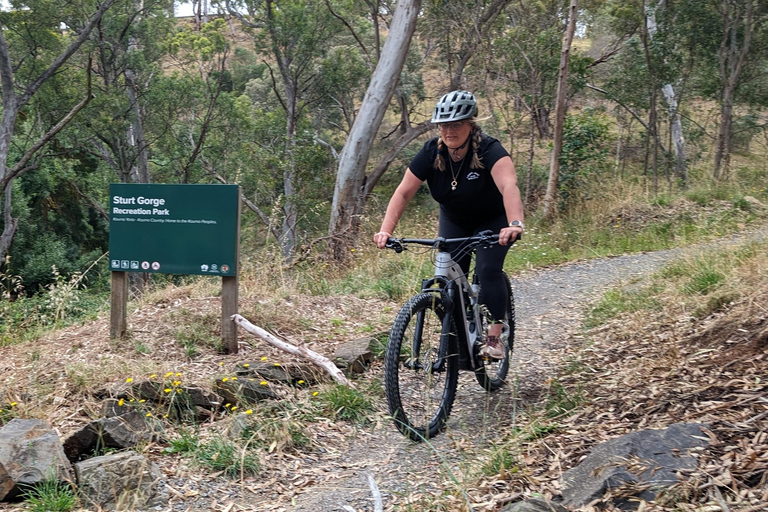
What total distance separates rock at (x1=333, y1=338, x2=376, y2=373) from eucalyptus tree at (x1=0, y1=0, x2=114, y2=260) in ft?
37.2

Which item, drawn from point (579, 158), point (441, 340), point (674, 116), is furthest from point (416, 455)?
point (674, 116)

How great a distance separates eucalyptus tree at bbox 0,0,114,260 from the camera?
1532cm

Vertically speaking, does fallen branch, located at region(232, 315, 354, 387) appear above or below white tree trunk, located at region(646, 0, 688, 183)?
below

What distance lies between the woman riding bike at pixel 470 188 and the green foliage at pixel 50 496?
2.09 m

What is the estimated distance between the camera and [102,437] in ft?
13.2

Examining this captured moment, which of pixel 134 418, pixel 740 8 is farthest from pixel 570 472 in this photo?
pixel 740 8

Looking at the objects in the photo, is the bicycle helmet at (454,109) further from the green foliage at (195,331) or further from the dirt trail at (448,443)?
the green foliage at (195,331)

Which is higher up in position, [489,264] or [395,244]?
[395,244]

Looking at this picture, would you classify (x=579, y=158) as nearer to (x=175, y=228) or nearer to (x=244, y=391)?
(x=175, y=228)

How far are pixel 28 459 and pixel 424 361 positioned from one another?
7.19 ft

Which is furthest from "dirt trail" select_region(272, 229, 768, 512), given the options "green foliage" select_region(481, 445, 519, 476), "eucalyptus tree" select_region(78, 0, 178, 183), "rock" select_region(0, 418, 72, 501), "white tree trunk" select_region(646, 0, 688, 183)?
"eucalyptus tree" select_region(78, 0, 178, 183)

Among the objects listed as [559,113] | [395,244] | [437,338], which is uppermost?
[559,113]

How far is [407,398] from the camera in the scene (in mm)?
4445

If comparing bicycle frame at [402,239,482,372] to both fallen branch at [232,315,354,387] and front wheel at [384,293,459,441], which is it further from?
fallen branch at [232,315,354,387]
